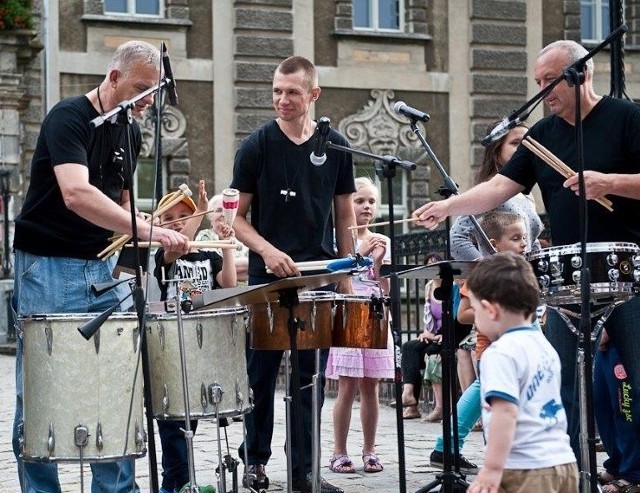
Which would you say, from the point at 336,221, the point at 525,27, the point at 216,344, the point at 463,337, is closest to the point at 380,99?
the point at 525,27

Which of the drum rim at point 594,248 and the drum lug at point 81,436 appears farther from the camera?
the drum rim at point 594,248

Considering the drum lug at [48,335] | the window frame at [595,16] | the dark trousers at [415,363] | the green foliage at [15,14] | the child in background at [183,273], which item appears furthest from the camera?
the window frame at [595,16]

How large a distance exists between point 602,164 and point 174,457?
2.48m

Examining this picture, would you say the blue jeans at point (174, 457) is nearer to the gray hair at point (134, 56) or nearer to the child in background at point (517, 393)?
the gray hair at point (134, 56)

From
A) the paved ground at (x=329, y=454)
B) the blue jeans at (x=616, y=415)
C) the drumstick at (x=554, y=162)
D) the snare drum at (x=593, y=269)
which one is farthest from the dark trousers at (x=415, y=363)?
the snare drum at (x=593, y=269)

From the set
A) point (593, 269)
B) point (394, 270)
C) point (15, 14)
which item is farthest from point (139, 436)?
point (15, 14)

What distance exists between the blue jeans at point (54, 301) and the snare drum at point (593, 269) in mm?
1934

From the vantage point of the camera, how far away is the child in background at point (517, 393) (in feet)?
15.8

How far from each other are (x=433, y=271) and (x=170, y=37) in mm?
16283

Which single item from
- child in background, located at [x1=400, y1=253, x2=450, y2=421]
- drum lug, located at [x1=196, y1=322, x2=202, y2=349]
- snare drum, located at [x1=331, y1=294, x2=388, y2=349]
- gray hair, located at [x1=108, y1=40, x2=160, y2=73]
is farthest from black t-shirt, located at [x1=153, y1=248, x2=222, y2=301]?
child in background, located at [x1=400, y1=253, x2=450, y2=421]

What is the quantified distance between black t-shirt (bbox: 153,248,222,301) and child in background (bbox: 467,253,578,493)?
2718mm

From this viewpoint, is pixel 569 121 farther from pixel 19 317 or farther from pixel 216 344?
pixel 19 317

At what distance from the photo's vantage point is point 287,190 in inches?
289

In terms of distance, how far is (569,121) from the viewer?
691 cm
